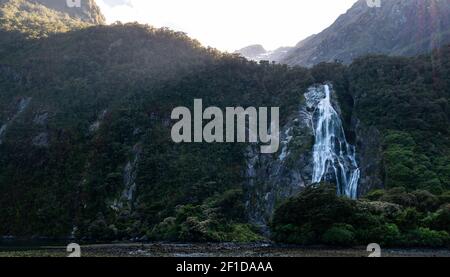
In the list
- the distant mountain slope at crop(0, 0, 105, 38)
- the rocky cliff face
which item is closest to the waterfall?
the rocky cliff face

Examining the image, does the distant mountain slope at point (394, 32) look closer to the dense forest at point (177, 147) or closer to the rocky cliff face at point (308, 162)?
the dense forest at point (177, 147)

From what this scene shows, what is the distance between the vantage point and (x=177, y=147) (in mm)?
79125

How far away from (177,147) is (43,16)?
331ft

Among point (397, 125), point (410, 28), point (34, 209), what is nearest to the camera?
point (397, 125)

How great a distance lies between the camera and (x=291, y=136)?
7444cm

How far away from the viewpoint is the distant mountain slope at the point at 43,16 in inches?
5084

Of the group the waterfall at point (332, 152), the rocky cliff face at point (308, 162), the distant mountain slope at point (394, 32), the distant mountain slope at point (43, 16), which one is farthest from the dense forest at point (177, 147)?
the distant mountain slope at point (394, 32)

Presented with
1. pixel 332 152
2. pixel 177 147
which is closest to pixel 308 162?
pixel 332 152

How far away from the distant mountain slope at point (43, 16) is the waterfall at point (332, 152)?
246 ft

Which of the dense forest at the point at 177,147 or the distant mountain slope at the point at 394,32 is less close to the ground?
the distant mountain slope at the point at 394,32

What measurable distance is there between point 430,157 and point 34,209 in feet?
174

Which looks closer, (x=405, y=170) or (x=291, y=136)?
(x=405, y=170)

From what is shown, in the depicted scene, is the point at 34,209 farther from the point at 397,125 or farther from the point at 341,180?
the point at 397,125

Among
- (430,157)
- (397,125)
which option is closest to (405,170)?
(430,157)
